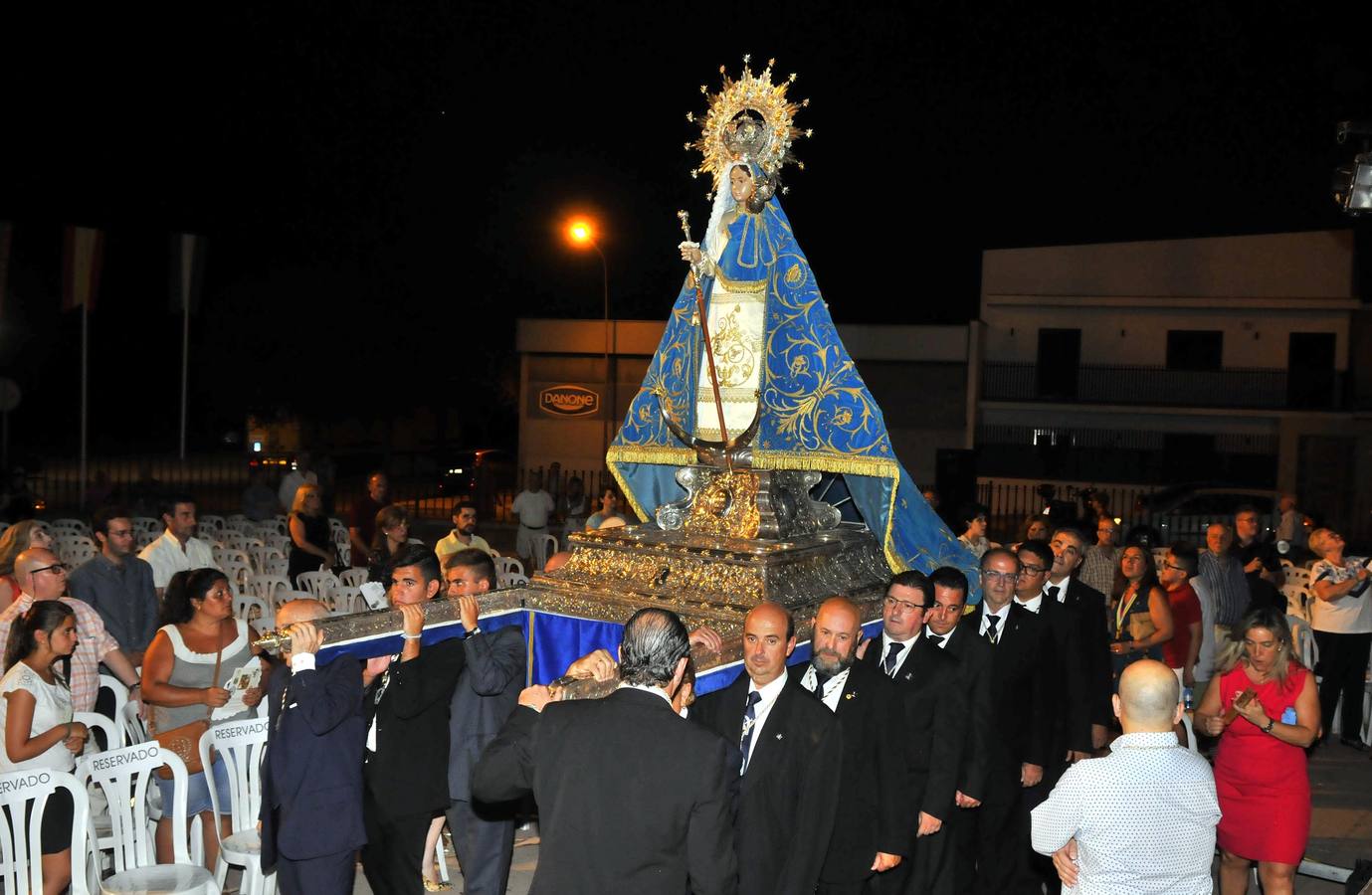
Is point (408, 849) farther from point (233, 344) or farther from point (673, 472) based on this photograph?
point (233, 344)

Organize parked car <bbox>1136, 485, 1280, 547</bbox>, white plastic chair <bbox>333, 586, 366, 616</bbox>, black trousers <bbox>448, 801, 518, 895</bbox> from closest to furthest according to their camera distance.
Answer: black trousers <bbox>448, 801, 518, 895</bbox> < white plastic chair <bbox>333, 586, 366, 616</bbox> < parked car <bbox>1136, 485, 1280, 547</bbox>

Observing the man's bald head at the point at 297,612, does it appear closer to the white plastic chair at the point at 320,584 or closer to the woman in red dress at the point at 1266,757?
the woman in red dress at the point at 1266,757

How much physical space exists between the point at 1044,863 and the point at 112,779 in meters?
3.79

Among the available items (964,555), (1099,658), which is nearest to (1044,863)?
(1099,658)

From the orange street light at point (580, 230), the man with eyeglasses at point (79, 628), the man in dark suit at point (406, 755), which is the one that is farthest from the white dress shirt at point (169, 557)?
the orange street light at point (580, 230)

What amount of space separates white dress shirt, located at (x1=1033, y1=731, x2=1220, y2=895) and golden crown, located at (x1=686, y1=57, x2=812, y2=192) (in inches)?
128

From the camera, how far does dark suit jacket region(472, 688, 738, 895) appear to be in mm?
2920

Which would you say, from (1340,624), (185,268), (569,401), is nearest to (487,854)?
(1340,624)

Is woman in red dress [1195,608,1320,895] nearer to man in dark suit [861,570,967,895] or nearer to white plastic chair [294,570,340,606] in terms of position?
man in dark suit [861,570,967,895]

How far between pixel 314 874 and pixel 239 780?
993mm

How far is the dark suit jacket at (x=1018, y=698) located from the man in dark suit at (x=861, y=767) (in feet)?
3.59

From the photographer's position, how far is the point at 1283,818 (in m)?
4.49

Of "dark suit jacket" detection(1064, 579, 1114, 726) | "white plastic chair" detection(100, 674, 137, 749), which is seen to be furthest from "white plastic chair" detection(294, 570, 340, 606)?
"dark suit jacket" detection(1064, 579, 1114, 726)

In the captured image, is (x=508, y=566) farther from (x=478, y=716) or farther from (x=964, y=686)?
(x=964, y=686)
